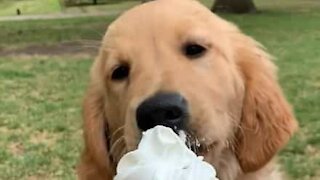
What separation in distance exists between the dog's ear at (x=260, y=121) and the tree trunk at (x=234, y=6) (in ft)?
74.8

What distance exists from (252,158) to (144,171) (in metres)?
1.07

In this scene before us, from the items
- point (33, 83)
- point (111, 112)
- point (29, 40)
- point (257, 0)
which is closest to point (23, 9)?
point (257, 0)

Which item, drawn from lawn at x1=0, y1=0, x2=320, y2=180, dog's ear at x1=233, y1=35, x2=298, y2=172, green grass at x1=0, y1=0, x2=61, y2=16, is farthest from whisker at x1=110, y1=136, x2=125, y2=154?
green grass at x1=0, y1=0, x2=61, y2=16

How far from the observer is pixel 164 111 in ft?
9.62

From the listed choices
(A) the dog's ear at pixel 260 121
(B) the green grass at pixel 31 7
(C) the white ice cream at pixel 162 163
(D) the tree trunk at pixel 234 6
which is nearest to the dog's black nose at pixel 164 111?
(C) the white ice cream at pixel 162 163

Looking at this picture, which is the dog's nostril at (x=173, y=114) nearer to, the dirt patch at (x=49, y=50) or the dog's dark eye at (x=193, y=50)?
the dog's dark eye at (x=193, y=50)

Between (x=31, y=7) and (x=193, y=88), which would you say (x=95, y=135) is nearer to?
(x=193, y=88)

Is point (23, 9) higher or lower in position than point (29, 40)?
lower

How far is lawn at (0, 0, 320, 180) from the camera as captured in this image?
23.2 ft

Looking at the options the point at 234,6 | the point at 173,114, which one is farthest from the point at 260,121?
the point at 234,6

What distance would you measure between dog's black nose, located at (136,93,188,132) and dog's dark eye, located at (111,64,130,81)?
16.8 inches

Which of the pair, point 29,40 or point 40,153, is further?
point 29,40

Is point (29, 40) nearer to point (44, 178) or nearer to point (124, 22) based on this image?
point (44, 178)

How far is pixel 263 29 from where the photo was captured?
20.0m
